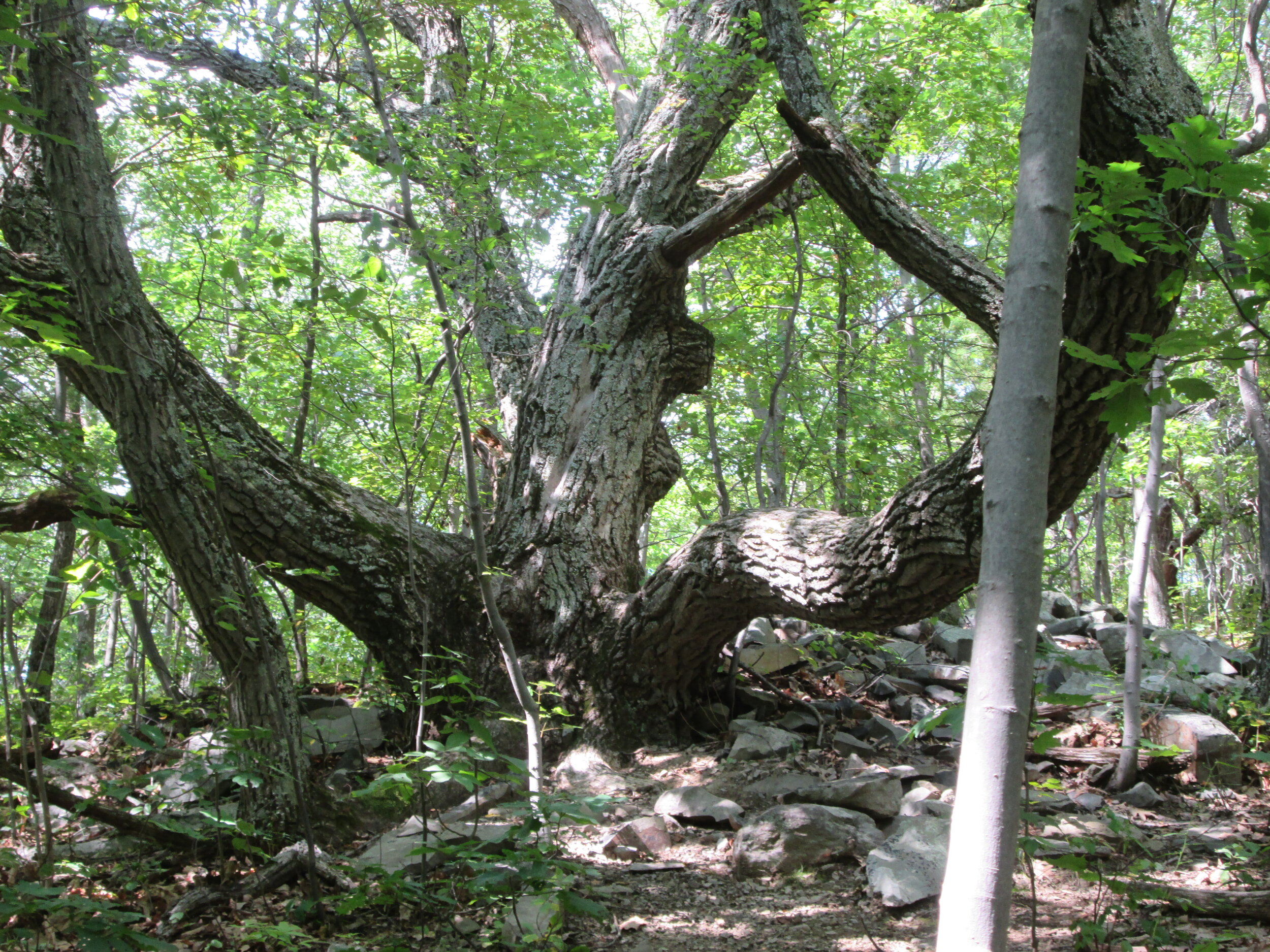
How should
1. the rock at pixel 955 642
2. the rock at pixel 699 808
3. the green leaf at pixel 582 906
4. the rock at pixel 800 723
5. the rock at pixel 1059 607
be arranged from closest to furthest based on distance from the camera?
the green leaf at pixel 582 906 < the rock at pixel 699 808 < the rock at pixel 800 723 < the rock at pixel 955 642 < the rock at pixel 1059 607

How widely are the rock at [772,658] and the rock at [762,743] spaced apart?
32.0 inches

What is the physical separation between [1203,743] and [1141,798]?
61cm

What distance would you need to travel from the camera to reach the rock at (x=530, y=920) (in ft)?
7.91

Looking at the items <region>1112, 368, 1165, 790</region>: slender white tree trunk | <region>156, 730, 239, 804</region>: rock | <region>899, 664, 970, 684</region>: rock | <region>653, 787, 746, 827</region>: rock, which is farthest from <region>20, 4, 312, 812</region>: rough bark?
<region>899, 664, 970, 684</region>: rock

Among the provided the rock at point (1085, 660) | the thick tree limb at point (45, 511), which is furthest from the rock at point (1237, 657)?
the thick tree limb at point (45, 511)

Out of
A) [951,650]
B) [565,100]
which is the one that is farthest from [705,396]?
[565,100]

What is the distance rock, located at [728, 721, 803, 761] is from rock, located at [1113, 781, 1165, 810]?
1.66m

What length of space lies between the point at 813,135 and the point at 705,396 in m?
3.66

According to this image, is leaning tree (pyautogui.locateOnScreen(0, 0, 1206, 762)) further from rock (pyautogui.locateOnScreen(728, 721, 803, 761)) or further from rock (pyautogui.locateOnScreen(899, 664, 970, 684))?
rock (pyautogui.locateOnScreen(899, 664, 970, 684))

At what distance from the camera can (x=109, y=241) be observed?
3.11 metres

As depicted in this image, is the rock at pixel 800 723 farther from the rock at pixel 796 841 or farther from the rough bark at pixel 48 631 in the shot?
the rough bark at pixel 48 631

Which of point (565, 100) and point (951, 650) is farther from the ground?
point (565, 100)

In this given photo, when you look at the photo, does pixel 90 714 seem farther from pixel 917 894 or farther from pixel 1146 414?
pixel 1146 414

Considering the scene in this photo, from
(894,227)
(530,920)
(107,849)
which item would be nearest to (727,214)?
(894,227)
